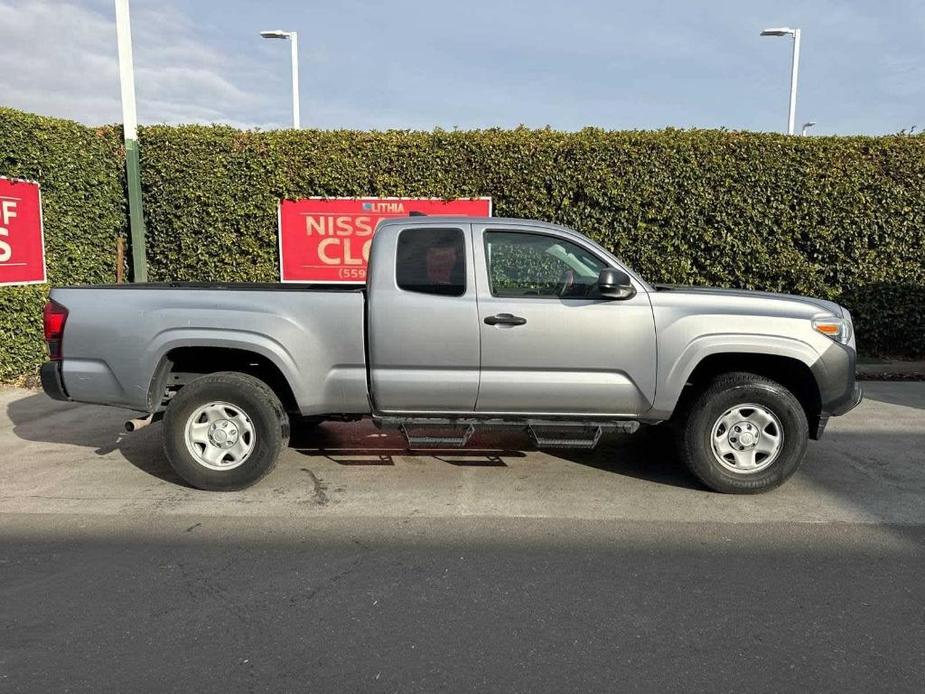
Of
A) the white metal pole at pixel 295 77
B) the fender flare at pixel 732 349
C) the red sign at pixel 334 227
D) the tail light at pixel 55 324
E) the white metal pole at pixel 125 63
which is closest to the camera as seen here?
the fender flare at pixel 732 349

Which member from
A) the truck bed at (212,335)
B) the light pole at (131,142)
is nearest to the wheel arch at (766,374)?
the truck bed at (212,335)

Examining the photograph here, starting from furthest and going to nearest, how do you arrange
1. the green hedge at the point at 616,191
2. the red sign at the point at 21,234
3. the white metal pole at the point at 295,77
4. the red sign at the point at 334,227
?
the white metal pole at the point at 295,77, the red sign at the point at 334,227, the green hedge at the point at 616,191, the red sign at the point at 21,234

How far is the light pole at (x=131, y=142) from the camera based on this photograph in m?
8.41

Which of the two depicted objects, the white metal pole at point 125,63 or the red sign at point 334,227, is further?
the red sign at point 334,227

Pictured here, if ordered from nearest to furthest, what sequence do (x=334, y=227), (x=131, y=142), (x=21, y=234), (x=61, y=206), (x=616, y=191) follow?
(x=21, y=234) < (x=61, y=206) < (x=131, y=142) < (x=616, y=191) < (x=334, y=227)

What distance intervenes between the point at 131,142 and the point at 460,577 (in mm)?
7990

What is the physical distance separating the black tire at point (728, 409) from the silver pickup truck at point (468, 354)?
0.03ft

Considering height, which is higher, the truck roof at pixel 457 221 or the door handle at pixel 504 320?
the truck roof at pixel 457 221

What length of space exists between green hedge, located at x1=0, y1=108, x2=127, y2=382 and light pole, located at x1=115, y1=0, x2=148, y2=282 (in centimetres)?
28

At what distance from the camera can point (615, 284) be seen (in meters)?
4.36

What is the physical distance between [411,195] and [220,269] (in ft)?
9.82

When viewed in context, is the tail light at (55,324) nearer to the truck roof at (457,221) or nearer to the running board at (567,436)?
the truck roof at (457,221)

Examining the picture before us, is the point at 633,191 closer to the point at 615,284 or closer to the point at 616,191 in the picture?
the point at 616,191

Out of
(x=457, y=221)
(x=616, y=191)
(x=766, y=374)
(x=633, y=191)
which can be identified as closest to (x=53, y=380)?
(x=457, y=221)
